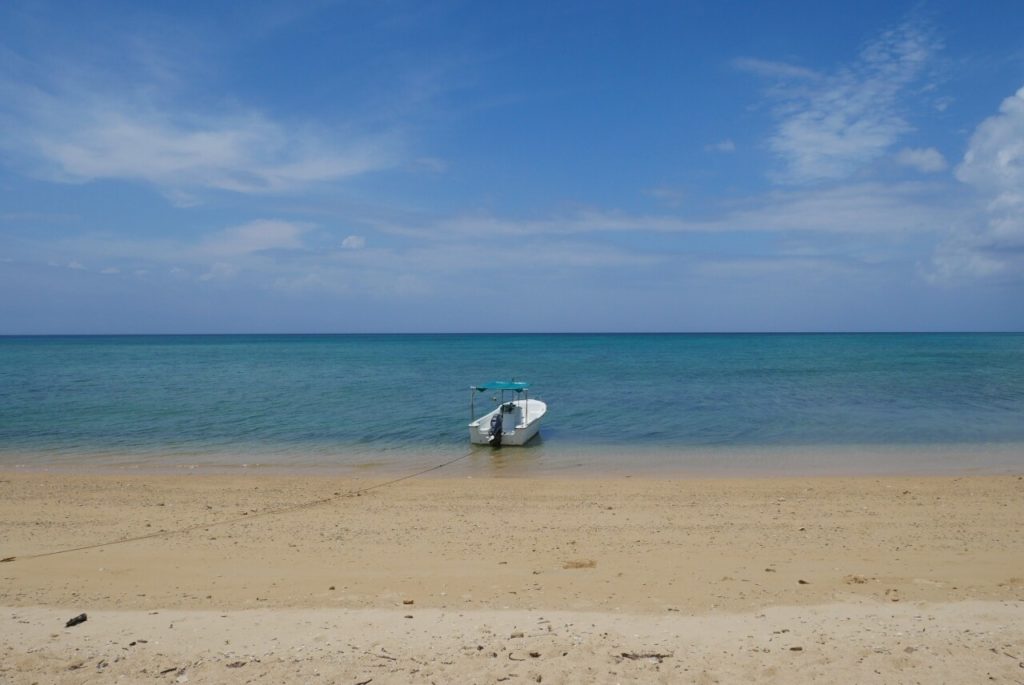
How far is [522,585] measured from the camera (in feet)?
26.9

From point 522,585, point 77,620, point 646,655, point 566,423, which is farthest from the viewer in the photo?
point 566,423

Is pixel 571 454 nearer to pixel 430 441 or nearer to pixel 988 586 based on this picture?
pixel 430 441

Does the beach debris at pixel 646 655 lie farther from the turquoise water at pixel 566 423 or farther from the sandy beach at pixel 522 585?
the turquoise water at pixel 566 423

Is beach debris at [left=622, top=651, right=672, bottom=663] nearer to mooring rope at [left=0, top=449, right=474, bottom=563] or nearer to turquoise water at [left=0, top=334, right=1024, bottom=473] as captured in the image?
mooring rope at [left=0, top=449, right=474, bottom=563]

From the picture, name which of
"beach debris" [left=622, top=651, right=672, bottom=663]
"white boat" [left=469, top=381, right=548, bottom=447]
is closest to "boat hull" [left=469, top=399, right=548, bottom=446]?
"white boat" [left=469, top=381, right=548, bottom=447]

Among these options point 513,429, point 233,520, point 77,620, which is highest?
point 77,620

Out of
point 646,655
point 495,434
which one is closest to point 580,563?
point 646,655

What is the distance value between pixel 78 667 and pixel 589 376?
46.4 m

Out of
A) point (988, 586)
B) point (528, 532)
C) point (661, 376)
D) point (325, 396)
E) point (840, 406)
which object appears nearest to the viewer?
point (988, 586)

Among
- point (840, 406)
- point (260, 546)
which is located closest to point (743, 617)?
point (260, 546)

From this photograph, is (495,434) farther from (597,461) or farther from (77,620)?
(77,620)

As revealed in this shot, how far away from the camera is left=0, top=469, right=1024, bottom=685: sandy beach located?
5.74 metres

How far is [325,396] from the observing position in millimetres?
37531

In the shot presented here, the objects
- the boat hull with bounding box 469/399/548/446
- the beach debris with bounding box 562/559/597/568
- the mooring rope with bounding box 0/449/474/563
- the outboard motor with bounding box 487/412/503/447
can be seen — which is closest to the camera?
the beach debris with bounding box 562/559/597/568
